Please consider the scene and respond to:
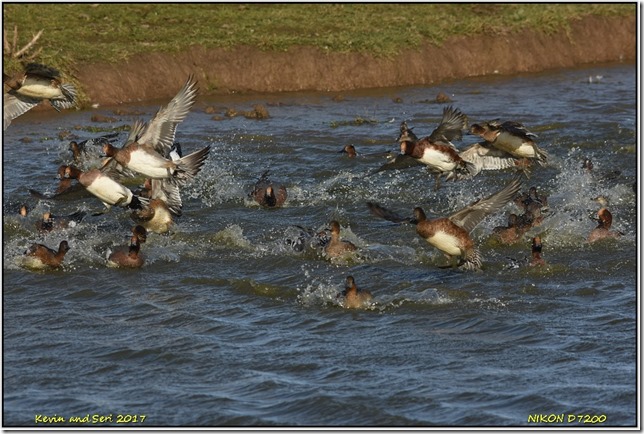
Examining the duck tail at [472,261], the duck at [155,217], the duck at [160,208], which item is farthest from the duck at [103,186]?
the duck tail at [472,261]

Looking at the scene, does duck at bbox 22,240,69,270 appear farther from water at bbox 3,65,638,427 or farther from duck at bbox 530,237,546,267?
duck at bbox 530,237,546,267

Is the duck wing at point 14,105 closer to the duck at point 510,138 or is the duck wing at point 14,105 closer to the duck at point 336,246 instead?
the duck at point 336,246

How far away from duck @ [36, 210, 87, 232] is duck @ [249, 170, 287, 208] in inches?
89.7

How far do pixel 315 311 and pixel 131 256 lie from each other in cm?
247

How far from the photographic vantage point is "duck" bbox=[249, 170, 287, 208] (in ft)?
46.4

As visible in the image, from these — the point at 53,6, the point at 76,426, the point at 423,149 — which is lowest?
the point at 76,426

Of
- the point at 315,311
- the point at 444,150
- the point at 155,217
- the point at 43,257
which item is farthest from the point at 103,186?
the point at 444,150

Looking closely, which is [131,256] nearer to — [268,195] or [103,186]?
[103,186]

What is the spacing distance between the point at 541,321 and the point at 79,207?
6632 millimetres

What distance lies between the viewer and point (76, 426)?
7.89 m

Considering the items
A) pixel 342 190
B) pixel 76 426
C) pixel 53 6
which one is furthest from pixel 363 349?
pixel 53 6

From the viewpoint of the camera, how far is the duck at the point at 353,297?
1034cm

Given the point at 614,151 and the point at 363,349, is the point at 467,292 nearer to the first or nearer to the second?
the point at 363,349

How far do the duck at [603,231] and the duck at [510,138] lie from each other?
1238mm
